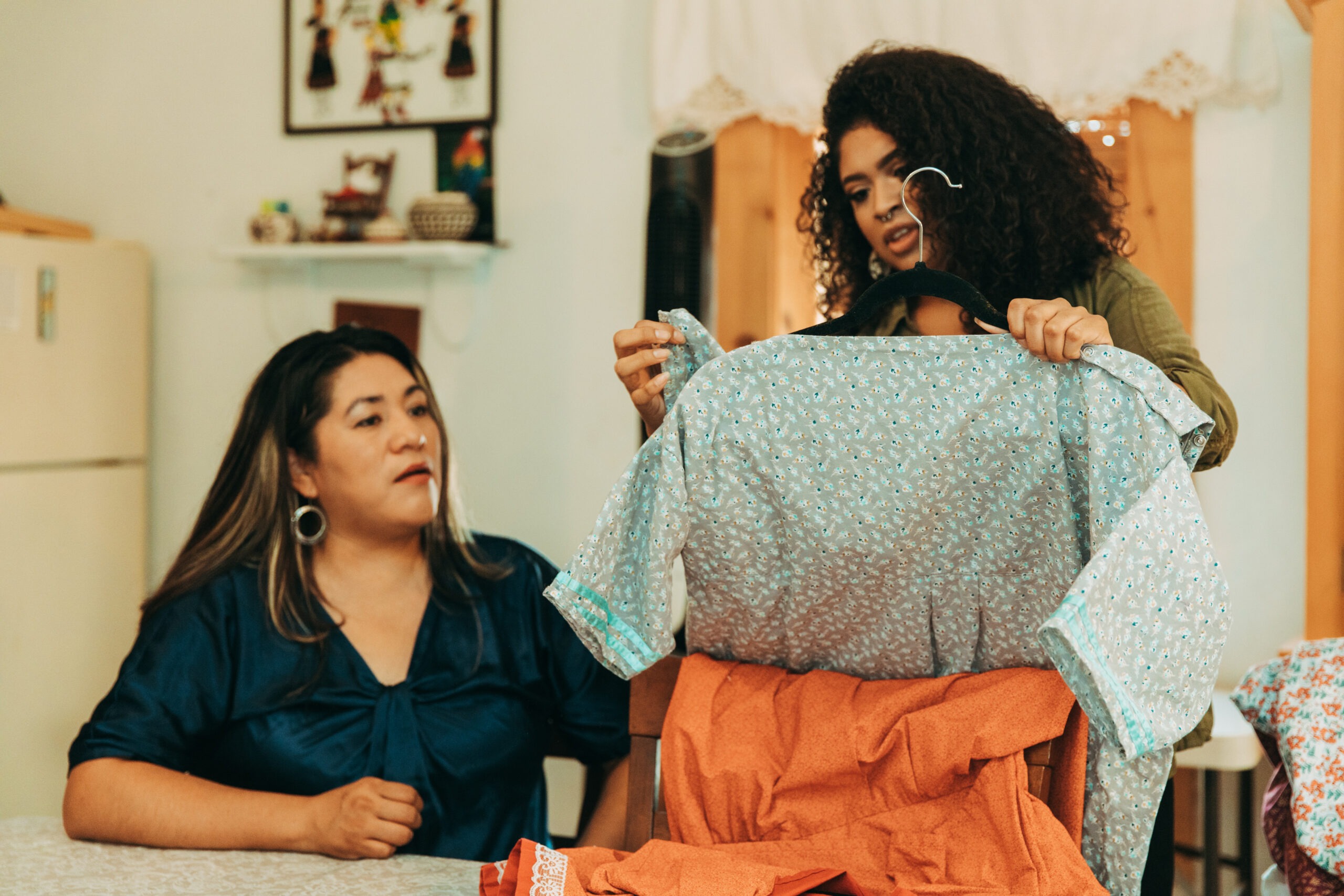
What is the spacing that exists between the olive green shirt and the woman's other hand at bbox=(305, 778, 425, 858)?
82cm

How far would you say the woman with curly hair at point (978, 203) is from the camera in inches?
50.4

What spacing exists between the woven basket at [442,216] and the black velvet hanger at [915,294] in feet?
4.75

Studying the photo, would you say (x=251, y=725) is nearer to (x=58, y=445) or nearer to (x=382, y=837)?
(x=382, y=837)

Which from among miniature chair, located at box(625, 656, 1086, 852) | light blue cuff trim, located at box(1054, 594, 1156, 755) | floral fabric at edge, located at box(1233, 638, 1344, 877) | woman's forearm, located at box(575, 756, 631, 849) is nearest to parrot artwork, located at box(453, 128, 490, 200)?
woman's forearm, located at box(575, 756, 631, 849)

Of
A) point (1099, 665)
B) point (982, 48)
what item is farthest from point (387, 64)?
point (1099, 665)

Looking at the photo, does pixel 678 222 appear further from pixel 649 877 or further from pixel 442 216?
pixel 649 877

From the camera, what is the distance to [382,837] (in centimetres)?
128

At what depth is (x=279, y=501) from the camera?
1609 millimetres

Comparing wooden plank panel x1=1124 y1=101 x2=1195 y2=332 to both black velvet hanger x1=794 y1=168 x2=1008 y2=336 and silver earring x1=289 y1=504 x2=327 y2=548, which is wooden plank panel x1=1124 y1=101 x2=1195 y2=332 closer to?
black velvet hanger x1=794 y1=168 x2=1008 y2=336

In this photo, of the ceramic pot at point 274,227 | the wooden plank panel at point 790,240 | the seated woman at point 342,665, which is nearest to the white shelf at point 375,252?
the ceramic pot at point 274,227

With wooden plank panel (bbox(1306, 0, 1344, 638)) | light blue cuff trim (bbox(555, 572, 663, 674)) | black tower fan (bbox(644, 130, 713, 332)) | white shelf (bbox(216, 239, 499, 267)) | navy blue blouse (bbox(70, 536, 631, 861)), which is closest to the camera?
light blue cuff trim (bbox(555, 572, 663, 674))

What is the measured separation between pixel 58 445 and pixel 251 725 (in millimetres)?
1400

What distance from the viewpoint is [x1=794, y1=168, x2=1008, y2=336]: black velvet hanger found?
1111 millimetres

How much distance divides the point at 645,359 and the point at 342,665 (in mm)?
650
